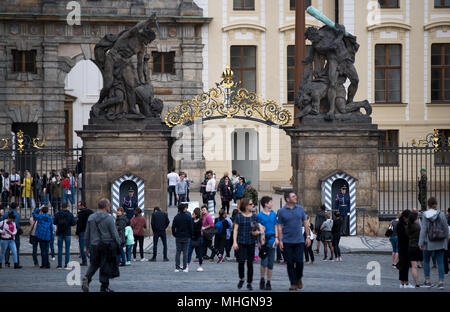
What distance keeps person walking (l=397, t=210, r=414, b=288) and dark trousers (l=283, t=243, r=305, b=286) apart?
6.39 ft

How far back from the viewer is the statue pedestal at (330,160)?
24531 millimetres

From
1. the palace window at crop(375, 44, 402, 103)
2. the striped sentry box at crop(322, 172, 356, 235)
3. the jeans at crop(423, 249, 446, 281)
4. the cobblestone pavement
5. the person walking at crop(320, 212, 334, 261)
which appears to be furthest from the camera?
the palace window at crop(375, 44, 402, 103)

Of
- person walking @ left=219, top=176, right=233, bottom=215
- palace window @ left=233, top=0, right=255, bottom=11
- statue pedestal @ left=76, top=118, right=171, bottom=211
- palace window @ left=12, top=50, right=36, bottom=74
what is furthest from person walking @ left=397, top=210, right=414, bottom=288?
palace window @ left=12, top=50, right=36, bottom=74

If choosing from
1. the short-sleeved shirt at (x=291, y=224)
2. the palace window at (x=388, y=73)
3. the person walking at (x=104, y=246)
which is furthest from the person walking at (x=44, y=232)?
the palace window at (x=388, y=73)

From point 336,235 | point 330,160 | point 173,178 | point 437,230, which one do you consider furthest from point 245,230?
point 173,178

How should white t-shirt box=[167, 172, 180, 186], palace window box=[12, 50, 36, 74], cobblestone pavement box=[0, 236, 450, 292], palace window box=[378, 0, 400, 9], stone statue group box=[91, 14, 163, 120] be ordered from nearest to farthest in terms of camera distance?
1. cobblestone pavement box=[0, 236, 450, 292]
2. stone statue group box=[91, 14, 163, 120]
3. white t-shirt box=[167, 172, 180, 186]
4. palace window box=[12, 50, 36, 74]
5. palace window box=[378, 0, 400, 9]

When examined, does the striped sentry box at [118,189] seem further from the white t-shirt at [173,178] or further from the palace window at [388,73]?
the palace window at [388,73]

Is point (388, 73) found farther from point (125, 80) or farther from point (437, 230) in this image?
point (437, 230)

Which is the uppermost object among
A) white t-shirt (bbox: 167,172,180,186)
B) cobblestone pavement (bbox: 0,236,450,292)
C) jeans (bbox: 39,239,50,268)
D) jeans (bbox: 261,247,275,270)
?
white t-shirt (bbox: 167,172,180,186)

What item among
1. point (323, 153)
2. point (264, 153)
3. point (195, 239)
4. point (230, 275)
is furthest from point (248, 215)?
point (264, 153)

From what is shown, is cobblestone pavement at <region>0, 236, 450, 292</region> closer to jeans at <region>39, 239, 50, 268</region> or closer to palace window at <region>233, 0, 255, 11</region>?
jeans at <region>39, 239, 50, 268</region>

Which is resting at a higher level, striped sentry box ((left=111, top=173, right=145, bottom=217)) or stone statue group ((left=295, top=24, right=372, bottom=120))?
stone statue group ((left=295, top=24, right=372, bottom=120))

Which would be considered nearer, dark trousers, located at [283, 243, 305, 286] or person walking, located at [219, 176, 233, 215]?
dark trousers, located at [283, 243, 305, 286]

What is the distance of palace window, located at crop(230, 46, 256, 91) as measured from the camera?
4059 centimetres
